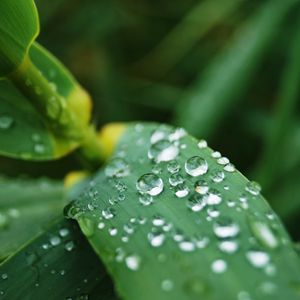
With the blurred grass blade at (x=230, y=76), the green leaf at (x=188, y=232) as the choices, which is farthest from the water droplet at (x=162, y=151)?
the blurred grass blade at (x=230, y=76)

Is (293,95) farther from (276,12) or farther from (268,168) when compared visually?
(276,12)

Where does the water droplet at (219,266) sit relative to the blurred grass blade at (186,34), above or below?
above

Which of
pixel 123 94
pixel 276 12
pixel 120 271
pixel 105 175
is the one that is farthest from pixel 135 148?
pixel 123 94

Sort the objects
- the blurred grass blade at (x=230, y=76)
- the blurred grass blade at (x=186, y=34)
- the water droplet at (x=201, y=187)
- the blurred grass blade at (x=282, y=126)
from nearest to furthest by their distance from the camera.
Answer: the water droplet at (x=201, y=187) < the blurred grass blade at (x=282, y=126) < the blurred grass blade at (x=230, y=76) < the blurred grass blade at (x=186, y=34)

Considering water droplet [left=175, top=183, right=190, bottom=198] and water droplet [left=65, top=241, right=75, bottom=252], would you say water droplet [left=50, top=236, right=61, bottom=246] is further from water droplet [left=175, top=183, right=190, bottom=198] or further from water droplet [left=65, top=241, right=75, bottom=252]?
water droplet [left=175, top=183, right=190, bottom=198]

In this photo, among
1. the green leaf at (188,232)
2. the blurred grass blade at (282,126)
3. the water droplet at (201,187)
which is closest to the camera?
the green leaf at (188,232)

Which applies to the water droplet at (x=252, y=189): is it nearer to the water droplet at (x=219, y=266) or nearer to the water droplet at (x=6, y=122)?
the water droplet at (x=219, y=266)
